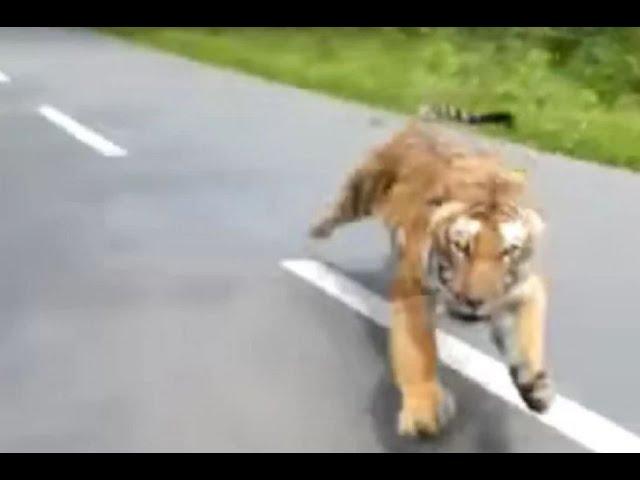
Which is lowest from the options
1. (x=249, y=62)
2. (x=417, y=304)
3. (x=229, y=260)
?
(x=249, y=62)

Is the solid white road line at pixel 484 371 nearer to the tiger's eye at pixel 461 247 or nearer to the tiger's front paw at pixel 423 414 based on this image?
the tiger's front paw at pixel 423 414

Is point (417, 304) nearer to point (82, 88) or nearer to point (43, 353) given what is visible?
point (43, 353)

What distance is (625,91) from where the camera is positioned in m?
8.08

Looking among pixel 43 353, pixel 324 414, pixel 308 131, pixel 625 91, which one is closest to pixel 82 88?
pixel 308 131

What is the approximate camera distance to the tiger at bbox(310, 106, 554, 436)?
9.65 feet

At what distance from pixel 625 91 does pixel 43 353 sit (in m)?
4.90

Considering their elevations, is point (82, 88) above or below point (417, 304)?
below

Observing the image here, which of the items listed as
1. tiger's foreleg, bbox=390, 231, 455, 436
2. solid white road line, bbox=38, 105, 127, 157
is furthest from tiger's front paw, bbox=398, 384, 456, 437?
solid white road line, bbox=38, 105, 127, 157

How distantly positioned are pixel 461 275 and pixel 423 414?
38 centimetres

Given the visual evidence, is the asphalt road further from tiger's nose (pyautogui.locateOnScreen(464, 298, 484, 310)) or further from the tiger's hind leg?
tiger's nose (pyautogui.locateOnScreen(464, 298, 484, 310))

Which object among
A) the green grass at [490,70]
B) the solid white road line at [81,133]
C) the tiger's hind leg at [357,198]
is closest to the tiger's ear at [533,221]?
the tiger's hind leg at [357,198]

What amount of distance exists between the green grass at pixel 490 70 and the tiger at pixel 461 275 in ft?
9.04

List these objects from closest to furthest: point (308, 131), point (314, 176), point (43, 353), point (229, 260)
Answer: point (43, 353), point (229, 260), point (314, 176), point (308, 131)

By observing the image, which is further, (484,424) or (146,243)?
(146,243)
